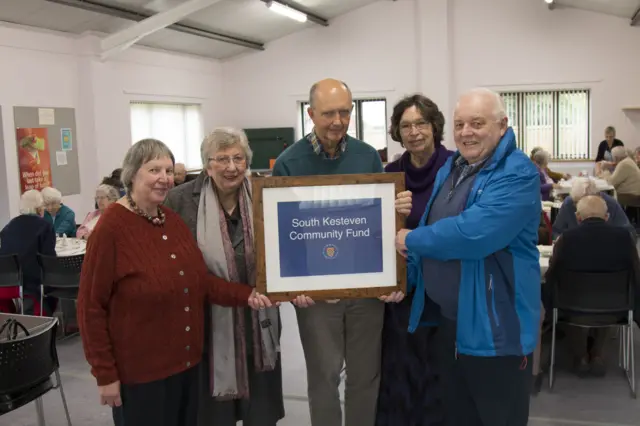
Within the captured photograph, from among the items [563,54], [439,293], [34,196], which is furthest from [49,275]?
[563,54]

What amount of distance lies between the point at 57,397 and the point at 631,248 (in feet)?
13.6

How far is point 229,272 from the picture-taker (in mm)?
2686

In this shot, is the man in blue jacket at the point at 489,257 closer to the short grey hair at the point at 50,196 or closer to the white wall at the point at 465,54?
the short grey hair at the point at 50,196

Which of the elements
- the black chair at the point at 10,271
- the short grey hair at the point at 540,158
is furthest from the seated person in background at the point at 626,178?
the black chair at the point at 10,271

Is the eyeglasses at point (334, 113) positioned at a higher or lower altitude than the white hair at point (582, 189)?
higher

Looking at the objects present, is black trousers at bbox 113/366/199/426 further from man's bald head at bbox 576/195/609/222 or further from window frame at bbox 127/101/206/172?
window frame at bbox 127/101/206/172

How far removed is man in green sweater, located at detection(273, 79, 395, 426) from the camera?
9.04 ft

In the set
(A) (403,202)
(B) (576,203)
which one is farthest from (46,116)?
(A) (403,202)

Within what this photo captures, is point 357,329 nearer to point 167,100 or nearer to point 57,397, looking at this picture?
point 57,397

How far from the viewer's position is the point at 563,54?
512 inches

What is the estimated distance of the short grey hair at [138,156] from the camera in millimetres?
2379

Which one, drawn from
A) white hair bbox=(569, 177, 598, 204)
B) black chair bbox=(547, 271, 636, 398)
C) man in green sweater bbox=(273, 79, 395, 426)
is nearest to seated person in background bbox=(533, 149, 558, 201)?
white hair bbox=(569, 177, 598, 204)

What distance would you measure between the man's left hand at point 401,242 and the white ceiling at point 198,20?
307 inches

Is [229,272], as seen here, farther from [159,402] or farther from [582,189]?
[582,189]
